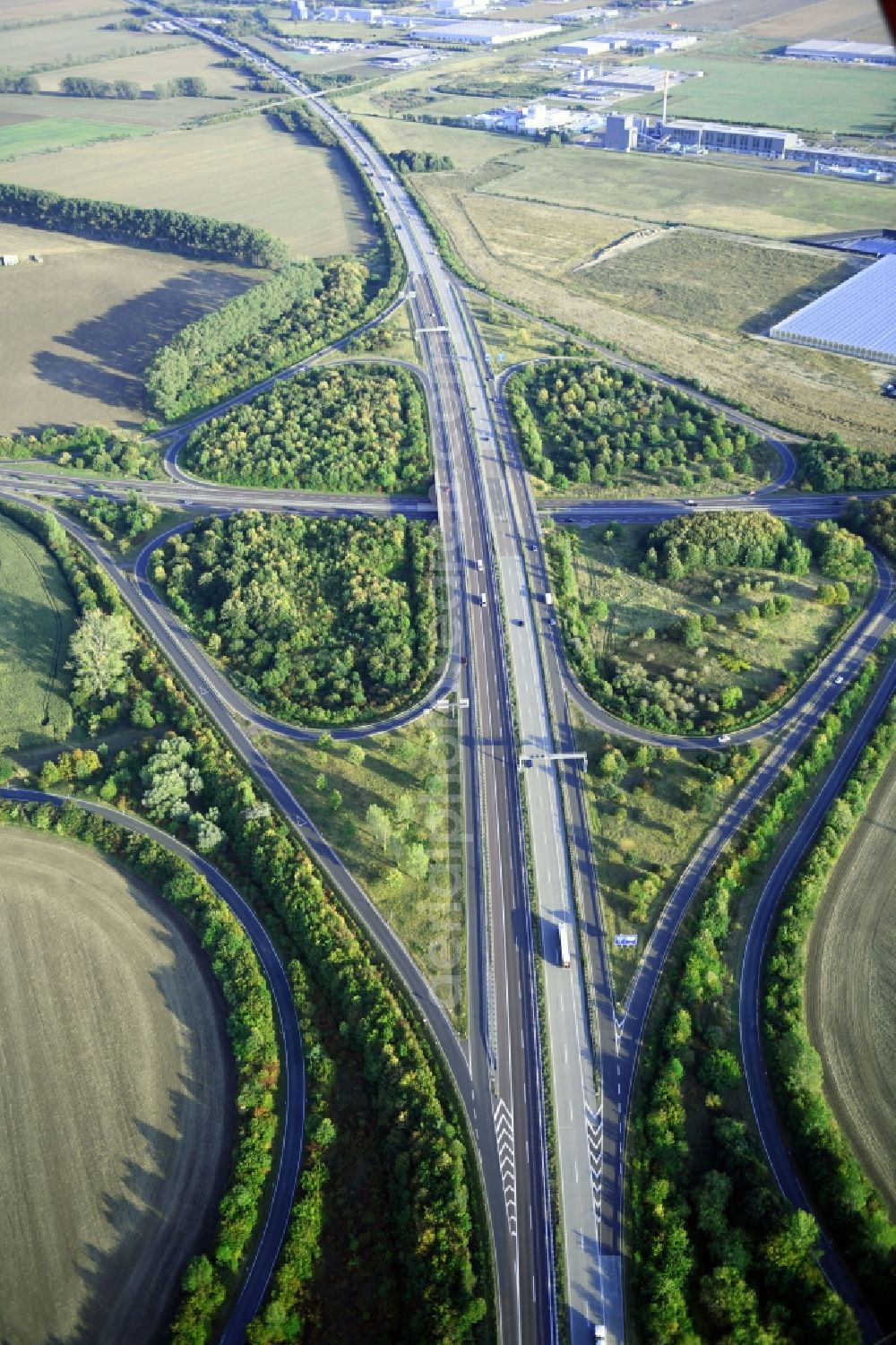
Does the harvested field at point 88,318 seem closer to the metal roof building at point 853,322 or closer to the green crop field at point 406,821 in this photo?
the green crop field at point 406,821

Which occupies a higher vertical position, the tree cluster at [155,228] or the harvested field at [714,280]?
the tree cluster at [155,228]

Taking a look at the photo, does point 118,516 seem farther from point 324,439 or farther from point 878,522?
point 878,522

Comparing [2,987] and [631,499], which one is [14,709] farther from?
[631,499]

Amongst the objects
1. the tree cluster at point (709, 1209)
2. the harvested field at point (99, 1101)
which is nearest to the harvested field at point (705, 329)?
the tree cluster at point (709, 1209)

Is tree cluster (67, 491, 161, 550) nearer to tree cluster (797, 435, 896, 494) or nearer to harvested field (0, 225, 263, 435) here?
harvested field (0, 225, 263, 435)

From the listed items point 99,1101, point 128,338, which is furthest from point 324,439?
point 99,1101

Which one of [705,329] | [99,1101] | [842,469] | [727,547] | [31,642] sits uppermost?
[705,329]

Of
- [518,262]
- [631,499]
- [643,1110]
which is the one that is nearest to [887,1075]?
[643,1110]

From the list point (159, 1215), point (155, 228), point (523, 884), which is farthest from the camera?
point (155, 228)
